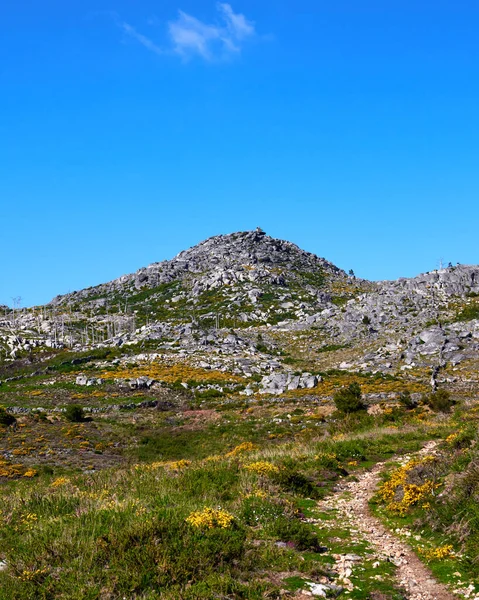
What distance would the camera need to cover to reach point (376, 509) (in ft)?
43.2

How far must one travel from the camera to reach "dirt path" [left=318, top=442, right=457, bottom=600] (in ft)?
27.3

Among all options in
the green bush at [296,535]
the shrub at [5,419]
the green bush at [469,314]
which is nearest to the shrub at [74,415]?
the shrub at [5,419]

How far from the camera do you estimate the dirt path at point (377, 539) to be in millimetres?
8312

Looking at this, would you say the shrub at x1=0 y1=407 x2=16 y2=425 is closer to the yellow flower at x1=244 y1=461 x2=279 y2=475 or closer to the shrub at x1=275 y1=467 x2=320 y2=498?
the yellow flower at x1=244 y1=461 x2=279 y2=475

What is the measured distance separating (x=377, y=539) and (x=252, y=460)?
312 inches

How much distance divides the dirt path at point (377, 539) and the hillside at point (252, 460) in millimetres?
56

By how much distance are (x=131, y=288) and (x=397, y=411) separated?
549ft

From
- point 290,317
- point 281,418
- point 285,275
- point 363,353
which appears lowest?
point 281,418

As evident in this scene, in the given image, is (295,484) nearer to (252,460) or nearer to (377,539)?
(252,460)

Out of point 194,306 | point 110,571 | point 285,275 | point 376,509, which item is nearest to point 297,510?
point 376,509

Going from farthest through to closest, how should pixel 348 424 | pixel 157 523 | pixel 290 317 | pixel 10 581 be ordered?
pixel 290 317
pixel 348 424
pixel 157 523
pixel 10 581

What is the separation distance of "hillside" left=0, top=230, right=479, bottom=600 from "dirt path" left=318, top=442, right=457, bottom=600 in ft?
0.18

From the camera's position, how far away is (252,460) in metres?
18.4

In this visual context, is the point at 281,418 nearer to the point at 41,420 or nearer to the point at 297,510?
the point at 41,420
